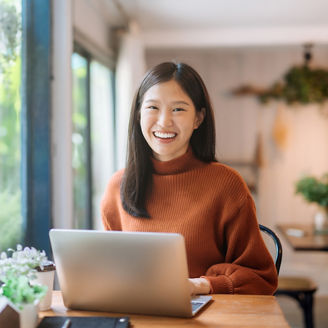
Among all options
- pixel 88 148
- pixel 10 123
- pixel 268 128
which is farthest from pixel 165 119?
pixel 268 128

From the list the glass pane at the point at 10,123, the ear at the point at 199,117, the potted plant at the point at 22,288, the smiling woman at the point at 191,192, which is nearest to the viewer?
the potted plant at the point at 22,288

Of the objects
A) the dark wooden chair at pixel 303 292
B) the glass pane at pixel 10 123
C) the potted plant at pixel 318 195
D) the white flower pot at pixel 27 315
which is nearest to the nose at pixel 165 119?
the white flower pot at pixel 27 315

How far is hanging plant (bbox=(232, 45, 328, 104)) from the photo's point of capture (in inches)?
214

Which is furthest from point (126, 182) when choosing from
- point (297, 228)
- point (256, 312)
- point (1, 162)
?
point (297, 228)

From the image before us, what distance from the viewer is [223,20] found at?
4633mm

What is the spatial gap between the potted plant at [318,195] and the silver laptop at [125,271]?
7.78 ft

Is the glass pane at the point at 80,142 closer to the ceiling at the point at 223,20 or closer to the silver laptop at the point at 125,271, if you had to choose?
the ceiling at the point at 223,20

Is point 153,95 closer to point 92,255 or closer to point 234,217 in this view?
point 234,217

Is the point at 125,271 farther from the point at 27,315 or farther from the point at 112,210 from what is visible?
the point at 112,210

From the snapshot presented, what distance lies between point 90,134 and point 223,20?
180 centimetres

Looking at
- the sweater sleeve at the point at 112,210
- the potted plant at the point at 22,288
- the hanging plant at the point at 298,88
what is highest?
the hanging plant at the point at 298,88

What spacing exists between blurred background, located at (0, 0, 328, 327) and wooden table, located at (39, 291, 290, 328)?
4.21 ft

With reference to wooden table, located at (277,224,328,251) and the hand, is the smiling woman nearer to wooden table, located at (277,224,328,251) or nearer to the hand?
the hand

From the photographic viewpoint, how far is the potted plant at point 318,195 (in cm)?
332
